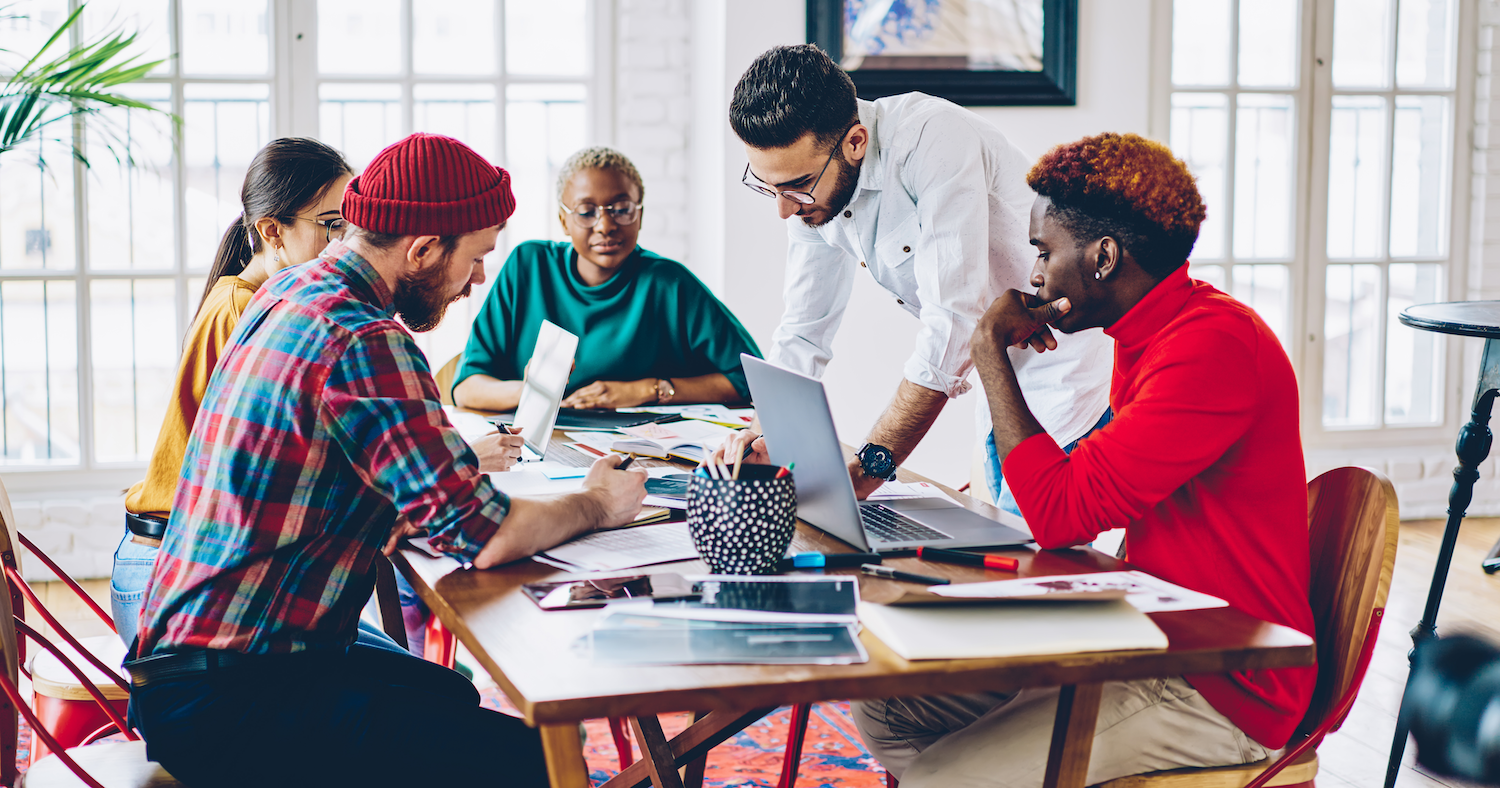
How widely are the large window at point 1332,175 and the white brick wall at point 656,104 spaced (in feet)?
6.13

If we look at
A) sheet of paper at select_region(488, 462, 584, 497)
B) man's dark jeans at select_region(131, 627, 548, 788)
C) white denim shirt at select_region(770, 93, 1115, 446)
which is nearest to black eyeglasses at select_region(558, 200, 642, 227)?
white denim shirt at select_region(770, 93, 1115, 446)

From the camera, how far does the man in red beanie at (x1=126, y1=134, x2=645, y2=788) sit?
134 centimetres

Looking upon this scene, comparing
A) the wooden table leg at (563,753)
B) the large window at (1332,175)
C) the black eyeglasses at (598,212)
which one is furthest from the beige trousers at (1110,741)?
the large window at (1332,175)

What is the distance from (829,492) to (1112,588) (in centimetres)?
37

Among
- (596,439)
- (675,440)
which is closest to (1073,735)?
(675,440)

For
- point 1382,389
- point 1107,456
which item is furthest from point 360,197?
point 1382,389

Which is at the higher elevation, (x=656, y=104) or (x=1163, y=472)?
(x=656, y=104)

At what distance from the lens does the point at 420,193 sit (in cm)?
148

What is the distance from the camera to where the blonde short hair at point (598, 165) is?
2.84 meters

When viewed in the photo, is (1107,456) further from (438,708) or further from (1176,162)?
(438,708)

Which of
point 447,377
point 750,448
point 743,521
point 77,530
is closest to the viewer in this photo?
point 743,521

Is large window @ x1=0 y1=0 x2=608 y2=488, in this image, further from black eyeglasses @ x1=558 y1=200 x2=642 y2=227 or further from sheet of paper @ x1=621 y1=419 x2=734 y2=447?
sheet of paper @ x1=621 y1=419 x2=734 y2=447

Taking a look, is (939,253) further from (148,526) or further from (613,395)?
(148,526)

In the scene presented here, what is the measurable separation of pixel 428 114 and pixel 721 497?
10.6 ft
